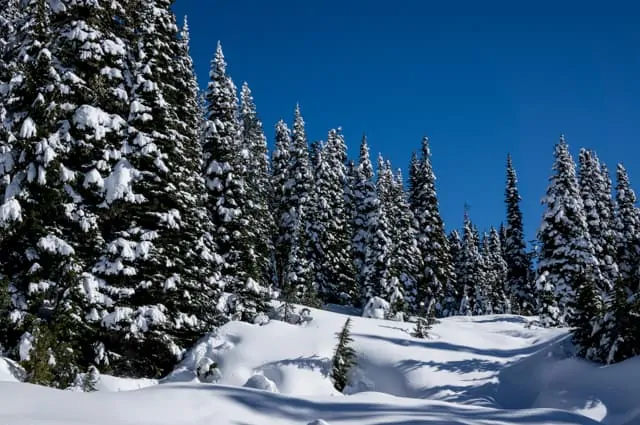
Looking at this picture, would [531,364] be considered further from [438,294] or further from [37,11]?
[438,294]

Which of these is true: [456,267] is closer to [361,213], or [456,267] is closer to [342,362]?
[361,213]

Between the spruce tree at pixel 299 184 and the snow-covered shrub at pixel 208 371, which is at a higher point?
the spruce tree at pixel 299 184

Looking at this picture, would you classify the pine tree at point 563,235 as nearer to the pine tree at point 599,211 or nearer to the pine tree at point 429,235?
the pine tree at point 599,211

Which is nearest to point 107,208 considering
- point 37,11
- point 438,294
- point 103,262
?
point 103,262

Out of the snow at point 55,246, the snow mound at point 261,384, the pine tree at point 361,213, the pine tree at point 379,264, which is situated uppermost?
the pine tree at point 361,213

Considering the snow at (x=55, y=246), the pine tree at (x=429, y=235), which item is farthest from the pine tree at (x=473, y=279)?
the snow at (x=55, y=246)

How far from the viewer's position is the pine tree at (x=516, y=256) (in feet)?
172

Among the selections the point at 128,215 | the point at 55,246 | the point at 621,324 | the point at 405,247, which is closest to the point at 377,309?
the point at 405,247

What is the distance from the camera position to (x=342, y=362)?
671 inches

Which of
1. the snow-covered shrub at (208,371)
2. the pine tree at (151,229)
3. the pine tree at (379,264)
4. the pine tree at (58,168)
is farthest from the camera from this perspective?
the pine tree at (379,264)

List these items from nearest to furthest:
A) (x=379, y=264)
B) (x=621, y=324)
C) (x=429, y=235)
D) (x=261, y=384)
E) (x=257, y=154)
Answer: (x=261, y=384) < (x=621, y=324) < (x=379, y=264) < (x=429, y=235) < (x=257, y=154)

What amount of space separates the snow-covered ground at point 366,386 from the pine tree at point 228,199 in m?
4.35

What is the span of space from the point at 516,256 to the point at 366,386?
39704mm

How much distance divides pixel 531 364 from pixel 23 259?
15283 millimetres
